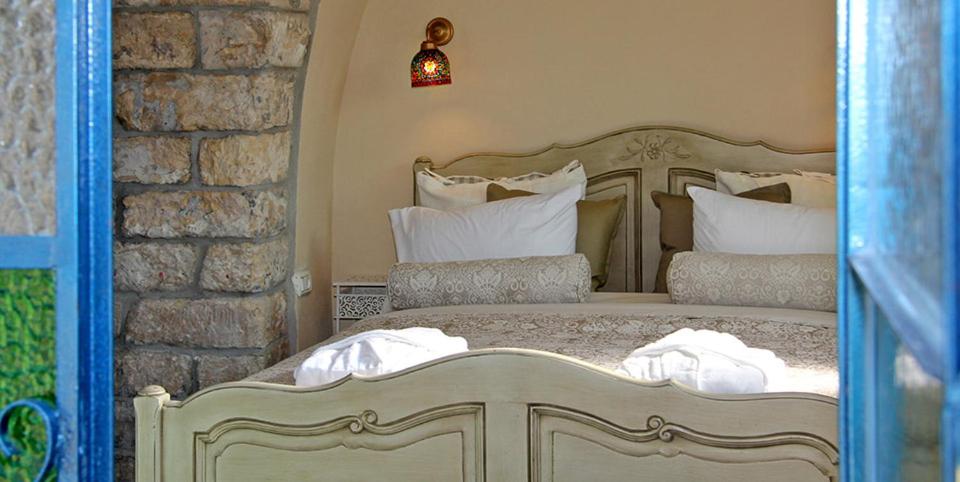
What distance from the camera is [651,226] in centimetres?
443

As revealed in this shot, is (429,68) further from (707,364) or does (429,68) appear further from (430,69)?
(707,364)

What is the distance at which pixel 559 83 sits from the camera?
459 cm

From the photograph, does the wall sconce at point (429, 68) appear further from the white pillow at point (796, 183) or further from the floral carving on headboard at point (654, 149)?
the white pillow at point (796, 183)

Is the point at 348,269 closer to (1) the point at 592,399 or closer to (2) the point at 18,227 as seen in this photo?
(1) the point at 592,399

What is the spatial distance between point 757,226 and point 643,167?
790 mm

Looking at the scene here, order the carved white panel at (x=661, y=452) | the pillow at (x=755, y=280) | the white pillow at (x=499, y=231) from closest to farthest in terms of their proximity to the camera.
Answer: the carved white panel at (x=661, y=452) → the pillow at (x=755, y=280) → the white pillow at (x=499, y=231)

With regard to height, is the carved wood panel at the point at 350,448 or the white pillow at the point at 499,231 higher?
the white pillow at the point at 499,231

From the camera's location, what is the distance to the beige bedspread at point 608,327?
9.61 feet

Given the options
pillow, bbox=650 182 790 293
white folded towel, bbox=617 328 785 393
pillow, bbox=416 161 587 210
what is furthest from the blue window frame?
pillow, bbox=416 161 587 210

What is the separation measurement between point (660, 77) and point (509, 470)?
8.59ft

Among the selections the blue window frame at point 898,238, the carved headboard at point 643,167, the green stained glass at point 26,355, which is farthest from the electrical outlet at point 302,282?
the blue window frame at point 898,238

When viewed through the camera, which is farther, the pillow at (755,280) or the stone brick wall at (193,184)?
the stone brick wall at (193,184)

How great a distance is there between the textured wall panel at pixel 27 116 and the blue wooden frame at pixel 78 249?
1cm

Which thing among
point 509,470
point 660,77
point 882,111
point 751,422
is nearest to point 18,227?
point 882,111
